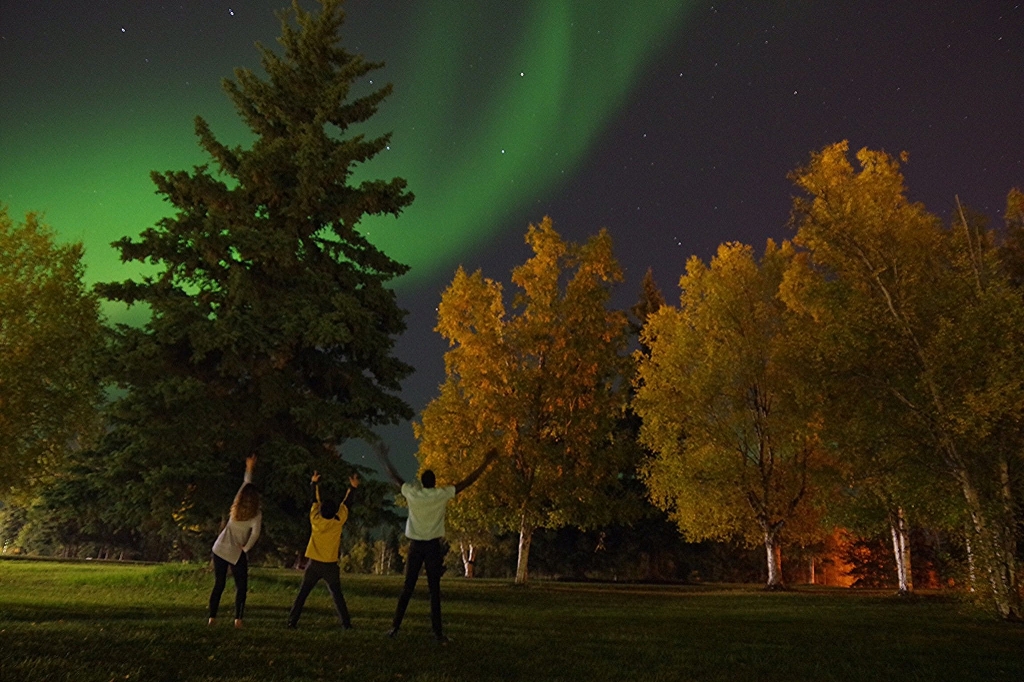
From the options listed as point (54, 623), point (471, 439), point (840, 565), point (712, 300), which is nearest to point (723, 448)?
point (712, 300)

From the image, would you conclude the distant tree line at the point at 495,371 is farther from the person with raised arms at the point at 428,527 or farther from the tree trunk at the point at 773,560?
the person with raised arms at the point at 428,527

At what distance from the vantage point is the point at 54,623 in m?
10.1

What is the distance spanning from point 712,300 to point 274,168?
19.2m

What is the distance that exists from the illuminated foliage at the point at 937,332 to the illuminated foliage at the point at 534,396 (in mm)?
9310

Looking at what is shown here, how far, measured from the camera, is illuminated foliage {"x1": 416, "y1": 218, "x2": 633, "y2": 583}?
2781 centimetres

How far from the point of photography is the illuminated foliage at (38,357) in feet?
70.2

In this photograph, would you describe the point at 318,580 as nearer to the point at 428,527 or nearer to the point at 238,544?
the point at 238,544

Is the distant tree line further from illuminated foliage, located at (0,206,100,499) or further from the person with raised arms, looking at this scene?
the person with raised arms

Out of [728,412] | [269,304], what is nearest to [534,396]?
[728,412]

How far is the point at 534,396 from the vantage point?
94.0 feet

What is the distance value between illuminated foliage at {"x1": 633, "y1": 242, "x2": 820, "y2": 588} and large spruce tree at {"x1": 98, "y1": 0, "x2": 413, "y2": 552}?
1395 centimetres

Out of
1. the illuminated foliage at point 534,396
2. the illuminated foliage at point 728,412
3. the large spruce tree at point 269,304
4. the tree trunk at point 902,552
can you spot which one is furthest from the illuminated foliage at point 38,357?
the tree trunk at point 902,552

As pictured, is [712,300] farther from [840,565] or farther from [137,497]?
[840,565]

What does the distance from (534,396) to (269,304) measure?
12187 millimetres
